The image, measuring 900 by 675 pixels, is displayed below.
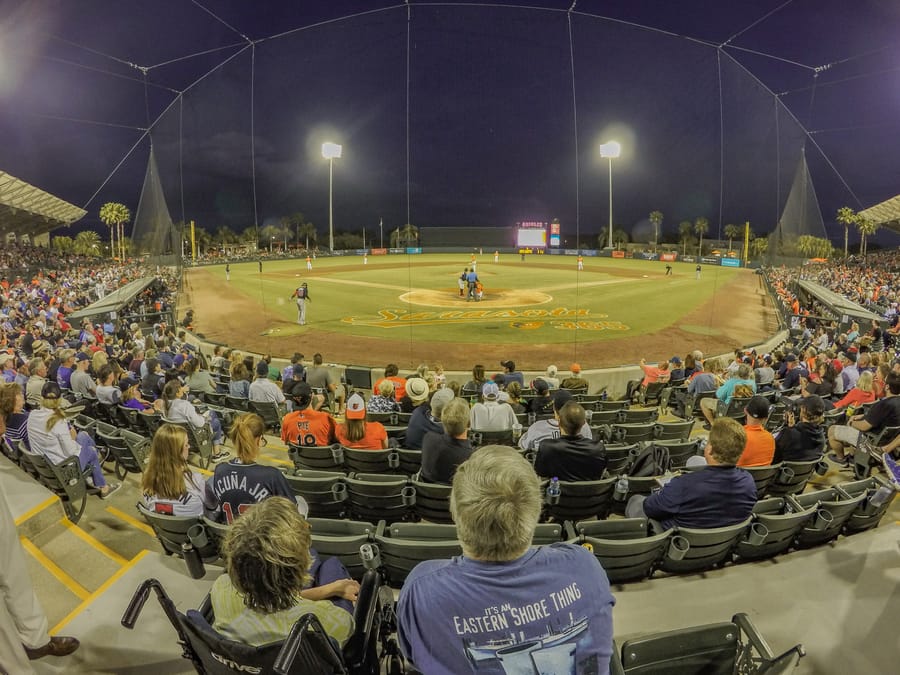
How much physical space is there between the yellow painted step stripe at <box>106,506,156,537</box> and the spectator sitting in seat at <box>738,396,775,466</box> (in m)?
6.28

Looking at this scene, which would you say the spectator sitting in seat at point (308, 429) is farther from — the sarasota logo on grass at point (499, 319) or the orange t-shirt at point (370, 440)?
the sarasota logo on grass at point (499, 319)

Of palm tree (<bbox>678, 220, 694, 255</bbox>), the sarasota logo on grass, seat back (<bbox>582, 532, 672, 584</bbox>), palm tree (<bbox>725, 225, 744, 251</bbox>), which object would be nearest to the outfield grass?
the sarasota logo on grass

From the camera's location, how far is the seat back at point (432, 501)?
4.49 meters

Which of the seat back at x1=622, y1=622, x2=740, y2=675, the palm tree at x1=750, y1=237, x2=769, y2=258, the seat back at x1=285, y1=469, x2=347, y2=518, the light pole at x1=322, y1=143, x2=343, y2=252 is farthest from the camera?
the palm tree at x1=750, y1=237, x2=769, y2=258

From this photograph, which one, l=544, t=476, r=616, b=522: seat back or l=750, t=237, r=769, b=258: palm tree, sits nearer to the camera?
l=544, t=476, r=616, b=522: seat back

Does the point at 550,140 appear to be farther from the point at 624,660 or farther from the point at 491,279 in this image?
the point at 624,660

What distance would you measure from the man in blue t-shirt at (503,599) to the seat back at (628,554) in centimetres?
157

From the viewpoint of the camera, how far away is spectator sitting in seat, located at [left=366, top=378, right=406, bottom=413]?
319 inches

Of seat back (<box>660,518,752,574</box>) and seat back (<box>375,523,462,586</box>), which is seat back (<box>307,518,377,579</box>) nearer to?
seat back (<box>375,523,462,586</box>)

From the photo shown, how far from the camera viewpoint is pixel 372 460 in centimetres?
585

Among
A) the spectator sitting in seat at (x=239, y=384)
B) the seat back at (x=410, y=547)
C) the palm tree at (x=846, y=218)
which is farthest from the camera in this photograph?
the palm tree at (x=846, y=218)

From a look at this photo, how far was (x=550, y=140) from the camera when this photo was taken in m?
22.1

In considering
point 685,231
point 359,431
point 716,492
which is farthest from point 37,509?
point 685,231

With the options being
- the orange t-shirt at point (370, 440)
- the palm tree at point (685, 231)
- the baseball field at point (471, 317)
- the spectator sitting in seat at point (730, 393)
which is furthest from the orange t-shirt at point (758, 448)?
the palm tree at point (685, 231)
